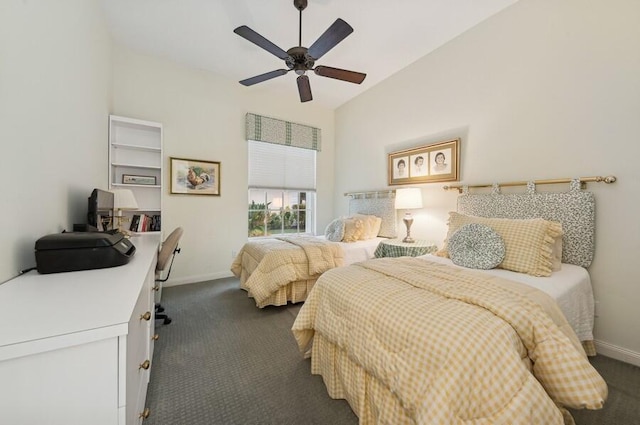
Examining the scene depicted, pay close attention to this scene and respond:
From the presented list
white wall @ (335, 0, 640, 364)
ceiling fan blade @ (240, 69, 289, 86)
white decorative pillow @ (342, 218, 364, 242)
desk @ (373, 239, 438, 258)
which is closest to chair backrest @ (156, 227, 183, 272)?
ceiling fan blade @ (240, 69, 289, 86)

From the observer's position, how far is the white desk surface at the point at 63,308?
0.59 meters

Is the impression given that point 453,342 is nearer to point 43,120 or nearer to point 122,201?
point 43,120

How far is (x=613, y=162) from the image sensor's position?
1862mm

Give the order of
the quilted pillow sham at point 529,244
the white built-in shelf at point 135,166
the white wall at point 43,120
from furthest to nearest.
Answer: the white built-in shelf at point 135,166 → the quilted pillow sham at point 529,244 → the white wall at point 43,120

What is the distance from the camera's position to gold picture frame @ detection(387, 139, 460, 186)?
2861 millimetres

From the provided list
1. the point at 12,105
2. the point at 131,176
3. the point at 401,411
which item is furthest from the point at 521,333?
the point at 131,176

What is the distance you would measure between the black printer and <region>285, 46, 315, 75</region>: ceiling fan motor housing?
6.61 feet

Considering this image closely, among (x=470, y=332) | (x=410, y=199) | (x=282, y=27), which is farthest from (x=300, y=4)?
(x=470, y=332)

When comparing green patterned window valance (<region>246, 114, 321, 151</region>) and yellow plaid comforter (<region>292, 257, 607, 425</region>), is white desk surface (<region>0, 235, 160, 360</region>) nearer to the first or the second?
yellow plaid comforter (<region>292, 257, 607, 425</region>)

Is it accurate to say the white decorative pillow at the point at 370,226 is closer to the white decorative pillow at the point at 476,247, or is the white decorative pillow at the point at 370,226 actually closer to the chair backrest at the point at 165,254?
the white decorative pillow at the point at 476,247

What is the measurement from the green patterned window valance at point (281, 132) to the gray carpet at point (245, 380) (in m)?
2.75

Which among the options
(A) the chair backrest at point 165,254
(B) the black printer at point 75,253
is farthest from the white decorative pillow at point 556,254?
(A) the chair backrest at point 165,254

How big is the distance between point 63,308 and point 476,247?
2408 mm

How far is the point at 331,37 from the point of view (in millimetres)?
1998
